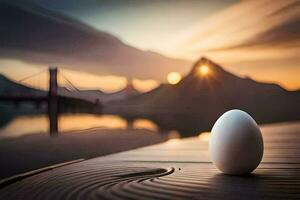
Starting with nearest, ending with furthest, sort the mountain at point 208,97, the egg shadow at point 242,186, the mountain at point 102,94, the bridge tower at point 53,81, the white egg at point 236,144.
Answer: the egg shadow at point 242,186, the white egg at point 236,144, the bridge tower at point 53,81, the mountain at point 102,94, the mountain at point 208,97

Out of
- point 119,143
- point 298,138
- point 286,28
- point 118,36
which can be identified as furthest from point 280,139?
point 118,36

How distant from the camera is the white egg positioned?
7.70 ft

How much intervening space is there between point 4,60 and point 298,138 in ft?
9.25

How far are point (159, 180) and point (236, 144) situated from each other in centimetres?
43

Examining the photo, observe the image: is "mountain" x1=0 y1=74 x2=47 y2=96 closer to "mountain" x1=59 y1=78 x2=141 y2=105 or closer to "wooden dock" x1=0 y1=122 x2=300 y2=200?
"mountain" x1=59 y1=78 x2=141 y2=105

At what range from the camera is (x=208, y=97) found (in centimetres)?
478

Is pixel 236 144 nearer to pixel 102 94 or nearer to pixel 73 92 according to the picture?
pixel 73 92

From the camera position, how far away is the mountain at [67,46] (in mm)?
3693

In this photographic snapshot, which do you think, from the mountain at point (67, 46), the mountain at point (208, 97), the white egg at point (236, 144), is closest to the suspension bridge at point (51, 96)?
the mountain at point (67, 46)

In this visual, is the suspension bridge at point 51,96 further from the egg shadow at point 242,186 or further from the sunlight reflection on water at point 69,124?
the egg shadow at point 242,186

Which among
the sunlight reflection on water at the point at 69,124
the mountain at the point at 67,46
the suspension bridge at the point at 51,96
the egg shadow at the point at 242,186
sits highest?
the mountain at the point at 67,46

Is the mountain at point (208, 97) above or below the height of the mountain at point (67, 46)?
below

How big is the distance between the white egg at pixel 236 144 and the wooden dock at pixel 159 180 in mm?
66

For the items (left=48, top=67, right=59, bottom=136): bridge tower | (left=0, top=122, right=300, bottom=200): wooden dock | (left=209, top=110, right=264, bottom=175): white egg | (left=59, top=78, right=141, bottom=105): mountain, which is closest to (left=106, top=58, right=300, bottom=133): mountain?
(left=59, top=78, right=141, bottom=105): mountain
